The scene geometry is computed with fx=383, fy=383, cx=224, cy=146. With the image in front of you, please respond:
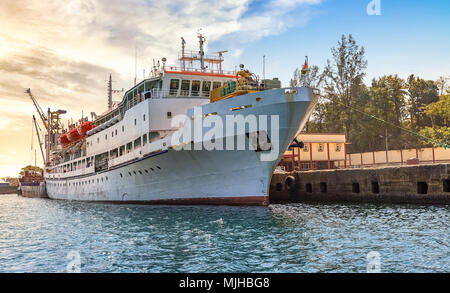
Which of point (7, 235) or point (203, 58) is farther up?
point (203, 58)

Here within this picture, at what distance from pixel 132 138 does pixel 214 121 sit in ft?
33.5

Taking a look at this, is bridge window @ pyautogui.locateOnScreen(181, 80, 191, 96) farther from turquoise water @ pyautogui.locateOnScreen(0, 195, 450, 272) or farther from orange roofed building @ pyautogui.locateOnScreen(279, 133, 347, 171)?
orange roofed building @ pyautogui.locateOnScreen(279, 133, 347, 171)

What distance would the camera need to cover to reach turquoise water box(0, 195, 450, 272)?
32.8 feet

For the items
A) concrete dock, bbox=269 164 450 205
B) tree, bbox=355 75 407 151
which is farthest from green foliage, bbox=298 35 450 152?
concrete dock, bbox=269 164 450 205

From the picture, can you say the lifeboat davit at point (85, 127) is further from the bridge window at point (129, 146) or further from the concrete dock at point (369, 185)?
the concrete dock at point (369, 185)

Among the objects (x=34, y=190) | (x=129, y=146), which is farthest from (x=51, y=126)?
(x=129, y=146)

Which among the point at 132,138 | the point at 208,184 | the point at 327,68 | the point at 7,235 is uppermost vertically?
the point at 327,68

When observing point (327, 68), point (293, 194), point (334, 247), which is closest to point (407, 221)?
point (334, 247)

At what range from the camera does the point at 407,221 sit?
16438 millimetres

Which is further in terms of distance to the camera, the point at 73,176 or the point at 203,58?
the point at 73,176

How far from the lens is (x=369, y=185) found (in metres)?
26.7

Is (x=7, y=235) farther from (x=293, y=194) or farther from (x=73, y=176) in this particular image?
(x=73, y=176)

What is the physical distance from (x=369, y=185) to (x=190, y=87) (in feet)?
48.0

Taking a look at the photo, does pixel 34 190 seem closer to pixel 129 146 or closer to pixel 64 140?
pixel 64 140
